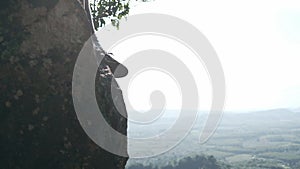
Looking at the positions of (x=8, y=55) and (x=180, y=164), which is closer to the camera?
(x=8, y=55)

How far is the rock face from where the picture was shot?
7.24 meters

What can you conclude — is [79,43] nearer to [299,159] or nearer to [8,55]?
[8,55]

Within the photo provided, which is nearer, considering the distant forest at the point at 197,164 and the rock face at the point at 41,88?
the rock face at the point at 41,88

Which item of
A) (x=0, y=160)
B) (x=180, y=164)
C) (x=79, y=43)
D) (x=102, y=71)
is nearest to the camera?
(x=0, y=160)

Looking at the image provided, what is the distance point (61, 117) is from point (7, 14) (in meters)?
2.51

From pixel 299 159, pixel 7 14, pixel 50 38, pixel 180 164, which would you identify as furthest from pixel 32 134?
pixel 299 159

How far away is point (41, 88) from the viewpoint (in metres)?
7.55

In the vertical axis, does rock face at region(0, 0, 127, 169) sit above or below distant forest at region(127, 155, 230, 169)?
above

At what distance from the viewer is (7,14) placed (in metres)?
7.60

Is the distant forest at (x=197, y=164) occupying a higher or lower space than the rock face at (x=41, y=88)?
lower

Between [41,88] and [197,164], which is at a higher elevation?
[41,88]

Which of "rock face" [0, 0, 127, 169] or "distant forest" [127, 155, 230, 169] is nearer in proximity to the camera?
"rock face" [0, 0, 127, 169]

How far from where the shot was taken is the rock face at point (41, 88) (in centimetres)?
724

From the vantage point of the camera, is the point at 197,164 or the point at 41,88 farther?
the point at 197,164
